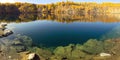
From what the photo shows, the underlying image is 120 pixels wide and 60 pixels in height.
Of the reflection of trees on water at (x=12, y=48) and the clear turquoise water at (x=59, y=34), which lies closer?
the reflection of trees on water at (x=12, y=48)

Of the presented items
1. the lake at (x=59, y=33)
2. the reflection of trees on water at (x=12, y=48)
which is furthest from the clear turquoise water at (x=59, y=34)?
the reflection of trees on water at (x=12, y=48)

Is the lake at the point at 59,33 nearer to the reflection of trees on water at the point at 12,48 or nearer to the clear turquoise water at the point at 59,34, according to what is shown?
the clear turquoise water at the point at 59,34

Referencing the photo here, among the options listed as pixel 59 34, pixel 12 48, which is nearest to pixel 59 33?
pixel 59 34

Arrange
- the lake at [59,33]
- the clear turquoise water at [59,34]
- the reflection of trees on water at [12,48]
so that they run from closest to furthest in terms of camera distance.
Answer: the reflection of trees on water at [12,48], the clear turquoise water at [59,34], the lake at [59,33]

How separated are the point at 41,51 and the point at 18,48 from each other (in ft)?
13.6

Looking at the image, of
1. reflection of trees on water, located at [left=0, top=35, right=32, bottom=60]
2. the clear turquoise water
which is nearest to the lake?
the clear turquoise water

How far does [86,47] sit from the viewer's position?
3591cm

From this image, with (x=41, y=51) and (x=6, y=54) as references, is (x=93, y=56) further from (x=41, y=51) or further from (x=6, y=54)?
(x=6, y=54)

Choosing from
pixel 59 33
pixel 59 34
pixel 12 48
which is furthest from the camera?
pixel 59 33

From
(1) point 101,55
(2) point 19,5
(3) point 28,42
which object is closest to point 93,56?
(1) point 101,55

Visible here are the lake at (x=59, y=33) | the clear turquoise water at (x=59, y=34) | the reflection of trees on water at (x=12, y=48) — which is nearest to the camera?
the reflection of trees on water at (x=12, y=48)

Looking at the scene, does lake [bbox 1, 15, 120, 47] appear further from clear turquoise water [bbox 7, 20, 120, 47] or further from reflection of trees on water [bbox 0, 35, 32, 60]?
reflection of trees on water [bbox 0, 35, 32, 60]

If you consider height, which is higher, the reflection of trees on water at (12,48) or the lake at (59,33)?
the reflection of trees on water at (12,48)

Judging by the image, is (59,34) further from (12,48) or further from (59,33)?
(12,48)
